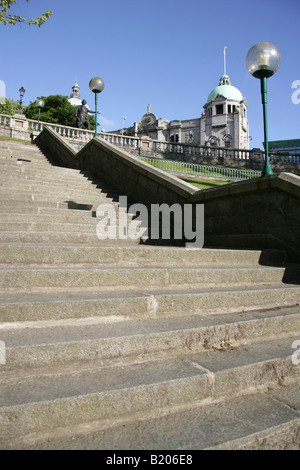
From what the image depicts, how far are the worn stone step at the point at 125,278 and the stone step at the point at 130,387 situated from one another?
101 cm

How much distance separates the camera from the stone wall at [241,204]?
15.4 feet

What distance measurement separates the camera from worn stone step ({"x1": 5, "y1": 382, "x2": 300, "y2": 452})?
1562mm

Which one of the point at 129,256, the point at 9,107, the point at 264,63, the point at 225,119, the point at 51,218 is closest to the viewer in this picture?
the point at 129,256

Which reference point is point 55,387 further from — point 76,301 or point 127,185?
point 127,185

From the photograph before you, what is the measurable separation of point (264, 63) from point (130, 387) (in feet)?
17.5

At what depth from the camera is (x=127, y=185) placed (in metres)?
8.30

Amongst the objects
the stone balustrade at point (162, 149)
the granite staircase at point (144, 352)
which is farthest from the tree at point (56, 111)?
the granite staircase at point (144, 352)

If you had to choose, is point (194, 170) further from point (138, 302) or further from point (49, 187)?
point (138, 302)

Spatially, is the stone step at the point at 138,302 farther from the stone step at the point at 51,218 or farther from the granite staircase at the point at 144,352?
the stone step at the point at 51,218

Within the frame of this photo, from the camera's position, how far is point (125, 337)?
2252 millimetres

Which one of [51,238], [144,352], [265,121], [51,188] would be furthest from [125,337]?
[51,188]

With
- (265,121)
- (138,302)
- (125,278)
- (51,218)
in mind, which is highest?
(265,121)

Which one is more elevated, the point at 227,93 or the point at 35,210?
the point at 227,93

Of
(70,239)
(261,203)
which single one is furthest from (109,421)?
(261,203)
